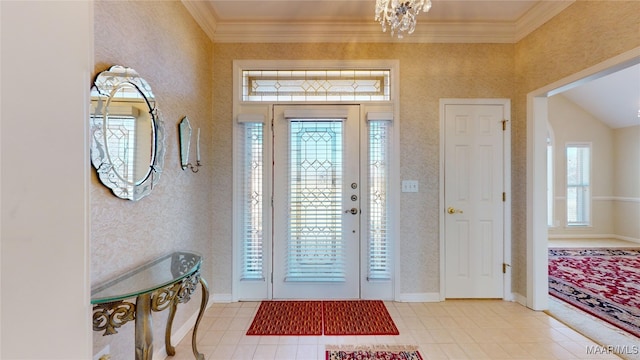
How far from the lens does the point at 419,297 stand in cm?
288

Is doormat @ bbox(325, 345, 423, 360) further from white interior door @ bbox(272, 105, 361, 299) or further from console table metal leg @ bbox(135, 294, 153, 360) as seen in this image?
console table metal leg @ bbox(135, 294, 153, 360)

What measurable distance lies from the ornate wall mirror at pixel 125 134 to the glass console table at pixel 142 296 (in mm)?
480

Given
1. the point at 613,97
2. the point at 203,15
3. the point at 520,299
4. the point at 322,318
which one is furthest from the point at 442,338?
the point at 613,97

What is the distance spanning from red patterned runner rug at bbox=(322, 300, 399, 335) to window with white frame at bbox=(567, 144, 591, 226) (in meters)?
5.59

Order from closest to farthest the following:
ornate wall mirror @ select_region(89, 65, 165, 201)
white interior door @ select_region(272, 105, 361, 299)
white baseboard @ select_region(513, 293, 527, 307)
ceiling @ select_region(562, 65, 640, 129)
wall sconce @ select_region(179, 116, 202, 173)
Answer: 1. ornate wall mirror @ select_region(89, 65, 165, 201)
2. wall sconce @ select_region(179, 116, 202, 173)
3. white baseboard @ select_region(513, 293, 527, 307)
4. white interior door @ select_region(272, 105, 361, 299)
5. ceiling @ select_region(562, 65, 640, 129)

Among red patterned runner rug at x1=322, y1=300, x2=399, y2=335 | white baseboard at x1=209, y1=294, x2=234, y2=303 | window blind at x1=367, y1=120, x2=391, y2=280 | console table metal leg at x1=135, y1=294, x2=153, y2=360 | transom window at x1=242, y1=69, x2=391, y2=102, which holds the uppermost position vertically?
transom window at x1=242, y1=69, x2=391, y2=102

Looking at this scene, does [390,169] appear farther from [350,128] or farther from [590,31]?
[590,31]

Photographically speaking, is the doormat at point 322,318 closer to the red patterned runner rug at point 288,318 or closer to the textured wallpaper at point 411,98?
the red patterned runner rug at point 288,318

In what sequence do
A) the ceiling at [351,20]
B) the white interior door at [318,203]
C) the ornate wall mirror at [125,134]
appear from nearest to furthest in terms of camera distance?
the ornate wall mirror at [125,134]
the ceiling at [351,20]
the white interior door at [318,203]

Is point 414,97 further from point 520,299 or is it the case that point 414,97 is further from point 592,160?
point 592,160

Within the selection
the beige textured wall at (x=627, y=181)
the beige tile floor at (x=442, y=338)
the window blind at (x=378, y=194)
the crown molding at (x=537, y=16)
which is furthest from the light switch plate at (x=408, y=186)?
the beige textured wall at (x=627, y=181)

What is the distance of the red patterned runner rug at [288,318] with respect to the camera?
236 centimetres

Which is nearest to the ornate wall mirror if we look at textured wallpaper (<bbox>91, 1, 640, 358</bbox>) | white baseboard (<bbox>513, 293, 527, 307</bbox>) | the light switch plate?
textured wallpaper (<bbox>91, 1, 640, 358</bbox>)

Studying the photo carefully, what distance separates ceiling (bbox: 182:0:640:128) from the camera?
2.55 meters
